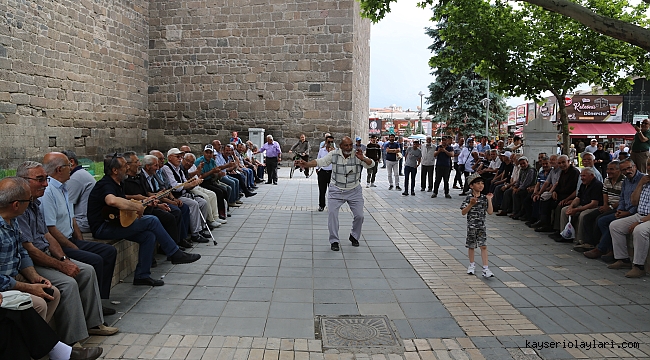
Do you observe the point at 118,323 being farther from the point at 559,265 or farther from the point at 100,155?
the point at 100,155

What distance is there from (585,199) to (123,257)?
256 inches

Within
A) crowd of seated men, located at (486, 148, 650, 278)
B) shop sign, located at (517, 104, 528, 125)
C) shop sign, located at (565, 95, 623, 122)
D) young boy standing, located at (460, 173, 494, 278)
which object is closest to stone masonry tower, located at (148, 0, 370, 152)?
crowd of seated men, located at (486, 148, 650, 278)

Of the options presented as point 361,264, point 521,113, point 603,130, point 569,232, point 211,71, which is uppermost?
point 211,71

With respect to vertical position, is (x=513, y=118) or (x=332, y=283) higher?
(x=513, y=118)

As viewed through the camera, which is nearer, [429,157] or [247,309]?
[247,309]

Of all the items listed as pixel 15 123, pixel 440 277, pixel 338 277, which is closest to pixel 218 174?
pixel 338 277

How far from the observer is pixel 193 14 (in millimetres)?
19750

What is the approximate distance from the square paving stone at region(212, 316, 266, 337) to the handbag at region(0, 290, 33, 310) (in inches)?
56.3

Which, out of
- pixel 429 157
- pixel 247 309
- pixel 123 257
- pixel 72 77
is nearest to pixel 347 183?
pixel 247 309

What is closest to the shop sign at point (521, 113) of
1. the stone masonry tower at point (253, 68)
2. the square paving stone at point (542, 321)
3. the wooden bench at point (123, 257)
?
the stone masonry tower at point (253, 68)

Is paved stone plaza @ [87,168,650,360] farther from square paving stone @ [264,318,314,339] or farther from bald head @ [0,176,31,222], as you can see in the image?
bald head @ [0,176,31,222]

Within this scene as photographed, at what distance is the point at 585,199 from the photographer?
738cm

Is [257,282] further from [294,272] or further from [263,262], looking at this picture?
[263,262]
